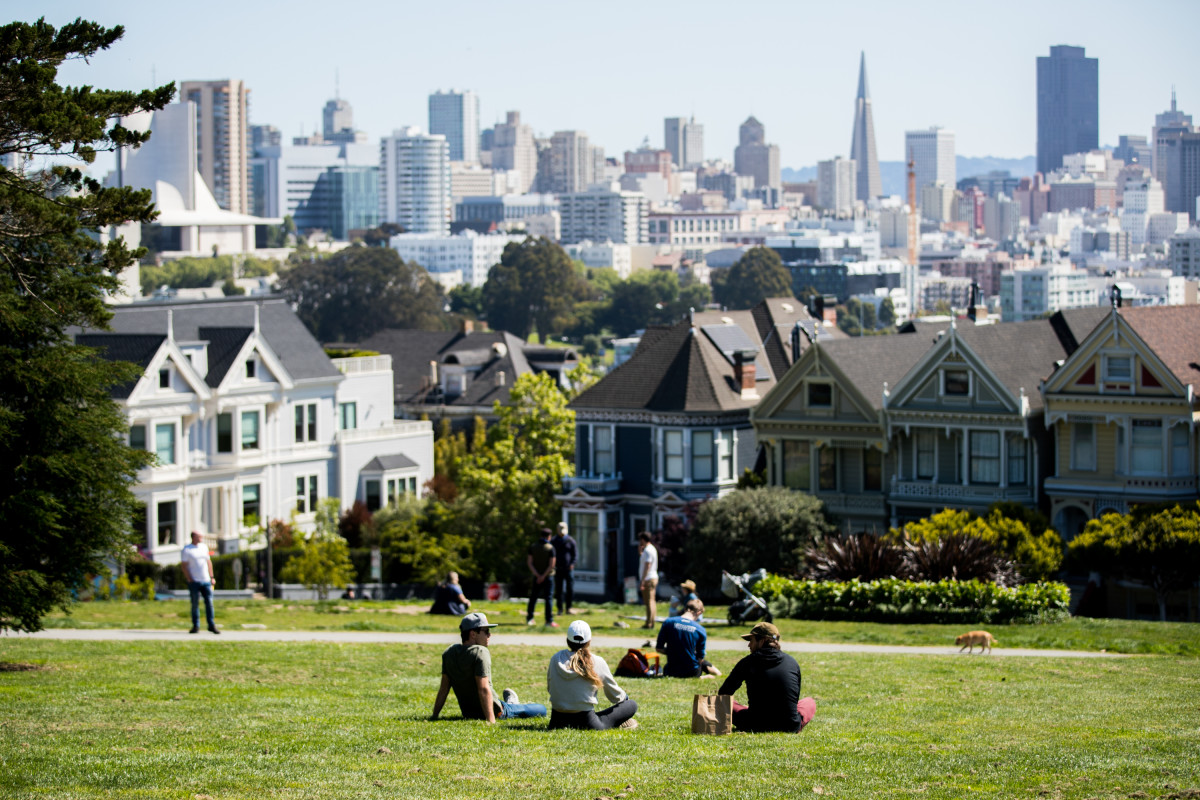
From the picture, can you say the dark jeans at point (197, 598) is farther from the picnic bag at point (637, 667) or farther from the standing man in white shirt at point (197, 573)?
the picnic bag at point (637, 667)

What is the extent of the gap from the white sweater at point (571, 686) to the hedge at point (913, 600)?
16.5m

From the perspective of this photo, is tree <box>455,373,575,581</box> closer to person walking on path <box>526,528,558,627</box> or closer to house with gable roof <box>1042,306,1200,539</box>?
house with gable roof <box>1042,306,1200,539</box>

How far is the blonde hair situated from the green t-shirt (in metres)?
1.00

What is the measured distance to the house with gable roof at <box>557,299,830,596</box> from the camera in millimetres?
53938

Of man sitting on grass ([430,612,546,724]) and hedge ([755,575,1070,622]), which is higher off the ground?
man sitting on grass ([430,612,546,724])

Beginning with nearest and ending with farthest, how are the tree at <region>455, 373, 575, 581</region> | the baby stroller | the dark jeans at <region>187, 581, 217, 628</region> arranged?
1. the dark jeans at <region>187, 581, 217, 628</region>
2. the baby stroller
3. the tree at <region>455, 373, 575, 581</region>

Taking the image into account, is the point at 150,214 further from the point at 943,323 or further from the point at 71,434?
the point at 943,323

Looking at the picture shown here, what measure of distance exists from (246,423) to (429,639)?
35050mm

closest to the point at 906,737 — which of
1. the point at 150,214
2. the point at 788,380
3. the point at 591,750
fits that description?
the point at 591,750

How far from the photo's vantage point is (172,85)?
22953 millimetres

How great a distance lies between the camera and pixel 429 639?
2994 centimetres

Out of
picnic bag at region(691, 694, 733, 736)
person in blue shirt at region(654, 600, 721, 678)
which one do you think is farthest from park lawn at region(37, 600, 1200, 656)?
picnic bag at region(691, 694, 733, 736)

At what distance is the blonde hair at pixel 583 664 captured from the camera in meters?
18.3

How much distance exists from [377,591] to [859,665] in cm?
3192
